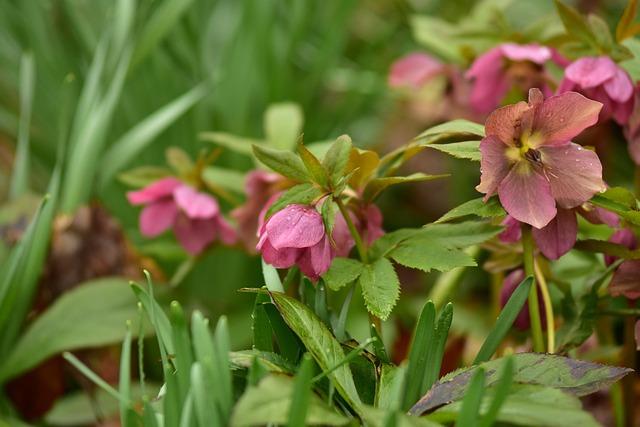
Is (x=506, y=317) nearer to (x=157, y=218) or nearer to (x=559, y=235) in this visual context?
(x=559, y=235)

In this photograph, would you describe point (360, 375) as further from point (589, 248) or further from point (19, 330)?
point (19, 330)

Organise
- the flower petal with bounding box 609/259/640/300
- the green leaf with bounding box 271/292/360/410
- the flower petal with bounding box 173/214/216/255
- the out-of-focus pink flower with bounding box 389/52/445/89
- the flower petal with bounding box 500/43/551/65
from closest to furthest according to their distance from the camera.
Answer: the green leaf with bounding box 271/292/360/410 → the flower petal with bounding box 609/259/640/300 → the flower petal with bounding box 500/43/551/65 → the flower petal with bounding box 173/214/216/255 → the out-of-focus pink flower with bounding box 389/52/445/89

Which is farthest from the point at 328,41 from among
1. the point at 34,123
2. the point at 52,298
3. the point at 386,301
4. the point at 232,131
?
the point at 386,301

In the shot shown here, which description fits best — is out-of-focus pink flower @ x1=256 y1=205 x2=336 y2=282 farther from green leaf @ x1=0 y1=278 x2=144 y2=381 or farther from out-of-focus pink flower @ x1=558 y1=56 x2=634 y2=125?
green leaf @ x1=0 y1=278 x2=144 y2=381

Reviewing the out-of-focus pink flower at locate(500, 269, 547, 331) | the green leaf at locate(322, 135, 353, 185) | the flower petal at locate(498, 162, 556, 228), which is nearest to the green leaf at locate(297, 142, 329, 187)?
the green leaf at locate(322, 135, 353, 185)

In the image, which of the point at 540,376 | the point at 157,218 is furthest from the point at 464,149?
the point at 157,218

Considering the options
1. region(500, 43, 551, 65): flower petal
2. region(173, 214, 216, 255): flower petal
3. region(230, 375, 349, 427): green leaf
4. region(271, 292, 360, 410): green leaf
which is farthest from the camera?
region(173, 214, 216, 255): flower petal

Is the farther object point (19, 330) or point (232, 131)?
point (232, 131)
